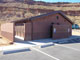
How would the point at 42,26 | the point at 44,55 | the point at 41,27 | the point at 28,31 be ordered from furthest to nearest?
1. the point at 42,26
2. the point at 41,27
3. the point at 28,31
4. the point at 44,55

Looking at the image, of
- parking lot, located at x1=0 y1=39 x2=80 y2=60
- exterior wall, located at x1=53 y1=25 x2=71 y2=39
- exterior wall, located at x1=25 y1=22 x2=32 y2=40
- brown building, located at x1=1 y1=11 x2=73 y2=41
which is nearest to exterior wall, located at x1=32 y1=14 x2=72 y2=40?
brown building, located at x1=1 y1=11 x2=73 y2=41

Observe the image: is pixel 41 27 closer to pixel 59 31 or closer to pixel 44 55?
pixel 59 31

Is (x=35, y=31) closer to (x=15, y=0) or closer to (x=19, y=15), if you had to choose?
(x=19, y=15)

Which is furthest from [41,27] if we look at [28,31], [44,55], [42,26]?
[44,55]

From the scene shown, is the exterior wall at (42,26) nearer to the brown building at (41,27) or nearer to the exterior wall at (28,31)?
the brown building at (41,27)

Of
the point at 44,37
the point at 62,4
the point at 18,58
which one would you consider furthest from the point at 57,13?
the point at 62,4

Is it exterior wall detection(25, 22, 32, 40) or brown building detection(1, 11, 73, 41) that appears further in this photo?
brown building detection(1, 11, 73, 41)

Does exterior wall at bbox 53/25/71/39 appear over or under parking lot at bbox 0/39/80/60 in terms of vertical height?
over

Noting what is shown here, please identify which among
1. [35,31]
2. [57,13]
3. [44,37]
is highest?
[57,13]

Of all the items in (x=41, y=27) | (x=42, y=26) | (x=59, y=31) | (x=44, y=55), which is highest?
(x=42, y=26)

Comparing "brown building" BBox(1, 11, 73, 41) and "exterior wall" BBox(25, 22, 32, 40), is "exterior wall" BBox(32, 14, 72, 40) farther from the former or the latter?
"exterior wall" BBox(25, 22, 32, 40)

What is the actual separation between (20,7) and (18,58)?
68748mm

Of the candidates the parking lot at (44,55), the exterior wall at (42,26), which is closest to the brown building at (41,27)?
the exterior wall at (42,26)

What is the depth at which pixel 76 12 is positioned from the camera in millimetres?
81812
